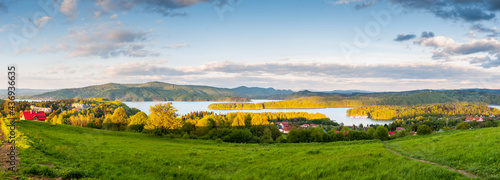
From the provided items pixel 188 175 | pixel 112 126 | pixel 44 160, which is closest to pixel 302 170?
pixel 188 175

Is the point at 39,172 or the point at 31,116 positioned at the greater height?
the point at 39,172

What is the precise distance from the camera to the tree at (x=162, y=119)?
39719mm

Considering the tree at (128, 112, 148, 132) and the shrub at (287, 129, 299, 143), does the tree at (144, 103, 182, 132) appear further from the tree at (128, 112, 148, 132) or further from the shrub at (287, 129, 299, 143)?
the shrub at (287, 129, 299, 143)

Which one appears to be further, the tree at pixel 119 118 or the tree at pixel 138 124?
the tree at pixel 119 118

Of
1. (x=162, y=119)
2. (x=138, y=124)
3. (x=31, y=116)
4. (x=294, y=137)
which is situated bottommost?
(x=294, y=137)

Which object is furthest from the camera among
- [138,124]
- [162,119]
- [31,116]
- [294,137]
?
[31,116]

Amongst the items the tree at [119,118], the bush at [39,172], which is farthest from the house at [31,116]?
the bush at [39,172]

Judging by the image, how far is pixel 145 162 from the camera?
13.5 m

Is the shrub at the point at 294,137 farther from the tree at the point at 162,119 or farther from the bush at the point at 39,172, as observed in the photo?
the bush at the point at 39,172

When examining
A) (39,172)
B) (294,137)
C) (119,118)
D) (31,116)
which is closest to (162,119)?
(294,137)

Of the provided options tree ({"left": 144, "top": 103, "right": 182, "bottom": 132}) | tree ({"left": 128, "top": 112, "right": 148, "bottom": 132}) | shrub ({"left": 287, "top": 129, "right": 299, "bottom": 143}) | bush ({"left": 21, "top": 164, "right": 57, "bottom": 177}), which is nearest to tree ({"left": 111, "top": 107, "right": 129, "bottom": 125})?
tree ({"left": 128, "top": 112, "right": 148, "bottom": 132})

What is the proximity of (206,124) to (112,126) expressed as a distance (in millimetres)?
22544

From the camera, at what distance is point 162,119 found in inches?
1586

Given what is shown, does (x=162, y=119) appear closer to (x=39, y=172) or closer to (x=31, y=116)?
(x=39, y=172)
